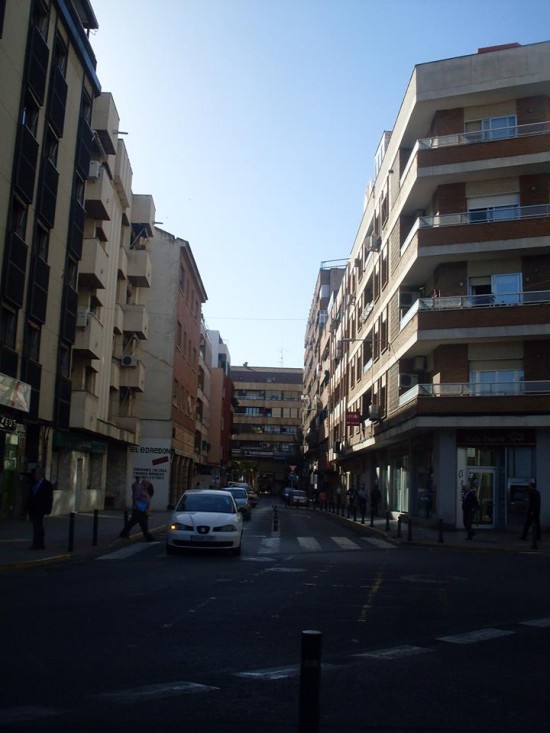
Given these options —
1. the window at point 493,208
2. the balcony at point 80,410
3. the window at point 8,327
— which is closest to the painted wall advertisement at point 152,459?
the balcony at point 80,410

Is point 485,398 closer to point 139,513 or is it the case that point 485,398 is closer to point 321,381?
point 139,513

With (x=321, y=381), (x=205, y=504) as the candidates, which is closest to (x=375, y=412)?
(x=205, y=504)

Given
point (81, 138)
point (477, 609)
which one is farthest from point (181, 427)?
point (477, 609)

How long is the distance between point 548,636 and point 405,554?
10607 mm

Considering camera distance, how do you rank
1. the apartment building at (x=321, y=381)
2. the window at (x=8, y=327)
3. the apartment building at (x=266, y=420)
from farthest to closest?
1. the apartment building at (x=266, y=420)
2. the apartment building at (x=321, y=381)
3. the window at (x=8, y=327)

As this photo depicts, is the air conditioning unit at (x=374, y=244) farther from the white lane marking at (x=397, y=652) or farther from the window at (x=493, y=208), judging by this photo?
the white lane marking at (x=397, y=652)

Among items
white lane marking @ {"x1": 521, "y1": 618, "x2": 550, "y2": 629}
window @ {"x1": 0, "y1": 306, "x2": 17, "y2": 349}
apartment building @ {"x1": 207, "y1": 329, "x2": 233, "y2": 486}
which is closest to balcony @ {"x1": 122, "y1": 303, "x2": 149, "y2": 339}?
window @ {"x1": 0, "y1": 306, "x2": 17, "y2": 349}

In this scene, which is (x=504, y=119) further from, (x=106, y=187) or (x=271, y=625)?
(x=271, y=625)

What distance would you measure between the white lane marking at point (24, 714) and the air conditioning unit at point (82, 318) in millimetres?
26319

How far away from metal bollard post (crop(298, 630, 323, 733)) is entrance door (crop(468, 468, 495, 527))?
25889 millimetres

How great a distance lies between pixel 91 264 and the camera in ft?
103

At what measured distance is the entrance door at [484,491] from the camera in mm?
28641

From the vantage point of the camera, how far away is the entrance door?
2864 cm

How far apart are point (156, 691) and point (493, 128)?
2784 cm
